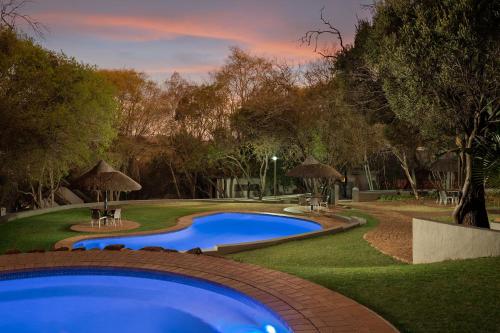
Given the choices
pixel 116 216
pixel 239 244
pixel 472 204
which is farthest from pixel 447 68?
pixel 116 216

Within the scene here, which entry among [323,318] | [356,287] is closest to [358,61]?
[356,287]

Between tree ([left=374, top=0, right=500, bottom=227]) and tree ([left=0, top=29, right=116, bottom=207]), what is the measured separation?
13.0 meters

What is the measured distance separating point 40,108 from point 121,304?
1343 cm

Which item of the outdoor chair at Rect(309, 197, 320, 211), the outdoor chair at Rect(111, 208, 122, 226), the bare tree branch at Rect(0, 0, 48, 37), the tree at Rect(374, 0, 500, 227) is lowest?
the outdoor chair at Rect(111, 208, 122, 226)

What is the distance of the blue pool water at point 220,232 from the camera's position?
1413 cm

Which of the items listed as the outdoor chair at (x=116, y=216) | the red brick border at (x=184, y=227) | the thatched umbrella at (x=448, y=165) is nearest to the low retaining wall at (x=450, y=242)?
the red brick border at (x=184, y=227)

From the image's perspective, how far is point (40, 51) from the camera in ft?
64.6

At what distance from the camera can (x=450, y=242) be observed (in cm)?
905

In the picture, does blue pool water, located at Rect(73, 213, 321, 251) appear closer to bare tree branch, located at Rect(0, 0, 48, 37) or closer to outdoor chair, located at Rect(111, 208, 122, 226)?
outdoor chair, located at Rect(111, 208, 122, 226)

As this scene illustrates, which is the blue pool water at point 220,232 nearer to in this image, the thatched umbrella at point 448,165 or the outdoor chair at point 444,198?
the outdoor chair at point 444,198

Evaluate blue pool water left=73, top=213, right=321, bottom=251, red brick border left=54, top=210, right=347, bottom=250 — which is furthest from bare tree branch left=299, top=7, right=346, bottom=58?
blue pool water left=73, top=213, right=321, bottom=251

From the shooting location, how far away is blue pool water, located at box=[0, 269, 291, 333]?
6.67m

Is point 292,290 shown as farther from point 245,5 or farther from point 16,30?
point 16,30

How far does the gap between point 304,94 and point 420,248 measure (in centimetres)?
2101
